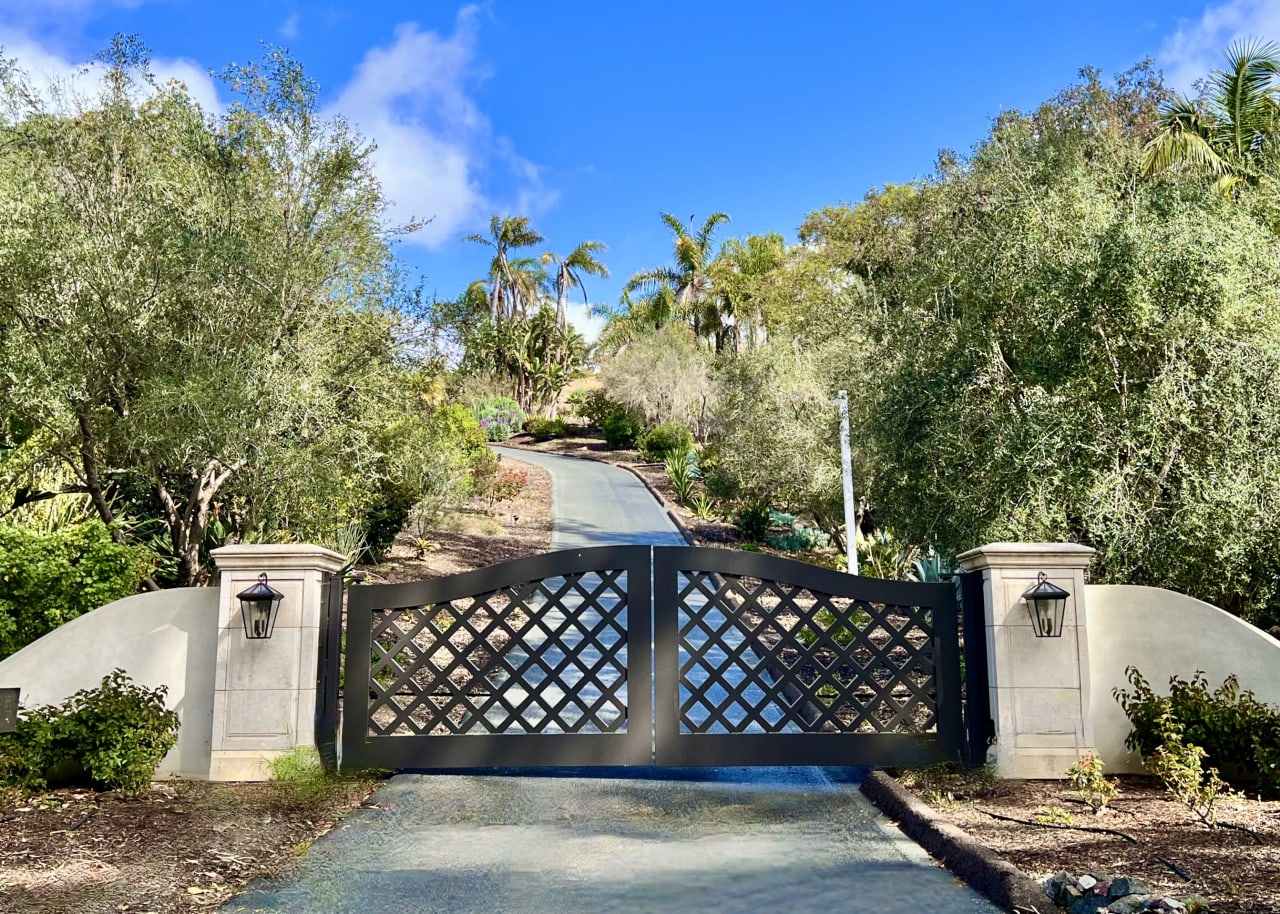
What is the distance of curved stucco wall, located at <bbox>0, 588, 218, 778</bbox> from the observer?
21.3ft

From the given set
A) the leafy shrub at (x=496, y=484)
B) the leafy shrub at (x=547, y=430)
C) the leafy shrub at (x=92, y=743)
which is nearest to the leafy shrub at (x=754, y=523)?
the leafy shrub at (x=496, y=484)

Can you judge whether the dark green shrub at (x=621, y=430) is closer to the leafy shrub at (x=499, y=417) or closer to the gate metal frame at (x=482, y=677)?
the leafy shrub at (x=499, y=417)

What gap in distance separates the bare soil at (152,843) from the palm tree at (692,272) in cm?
4041

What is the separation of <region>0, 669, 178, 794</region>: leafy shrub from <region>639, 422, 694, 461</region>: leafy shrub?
32831 millimetres

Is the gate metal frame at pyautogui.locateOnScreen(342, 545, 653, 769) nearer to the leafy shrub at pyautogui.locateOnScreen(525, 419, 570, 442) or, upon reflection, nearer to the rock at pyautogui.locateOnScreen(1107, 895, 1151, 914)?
the rock at pyautogui.locateOnScreen(1107, 895, 1151, 914)

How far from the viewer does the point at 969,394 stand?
33.6ft

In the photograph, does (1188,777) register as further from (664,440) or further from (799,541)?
(664,440)

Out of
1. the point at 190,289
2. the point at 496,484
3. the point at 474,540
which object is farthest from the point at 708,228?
the point at 190,289

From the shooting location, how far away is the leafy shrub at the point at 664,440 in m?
39.3

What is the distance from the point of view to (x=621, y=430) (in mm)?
46375

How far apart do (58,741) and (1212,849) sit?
21.7ft

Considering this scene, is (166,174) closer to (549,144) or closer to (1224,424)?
(1224,424)

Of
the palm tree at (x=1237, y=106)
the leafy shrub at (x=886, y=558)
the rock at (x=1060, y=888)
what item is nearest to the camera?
the rock at (x=1060, y=888)

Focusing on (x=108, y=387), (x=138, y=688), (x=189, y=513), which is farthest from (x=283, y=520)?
(x=138, y=688)
